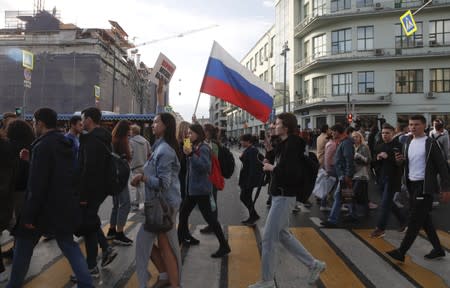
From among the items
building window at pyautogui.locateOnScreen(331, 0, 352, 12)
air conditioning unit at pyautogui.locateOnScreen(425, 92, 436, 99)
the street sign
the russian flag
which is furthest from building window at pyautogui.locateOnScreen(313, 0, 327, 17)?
the russian flag

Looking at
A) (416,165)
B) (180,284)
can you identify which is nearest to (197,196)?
(180,284)

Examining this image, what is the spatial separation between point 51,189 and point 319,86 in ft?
137

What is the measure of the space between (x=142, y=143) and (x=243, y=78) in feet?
8.16

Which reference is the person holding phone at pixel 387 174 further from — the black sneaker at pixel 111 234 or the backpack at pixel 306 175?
the black sneaker at pixel 111 234

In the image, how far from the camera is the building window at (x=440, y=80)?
37375mm

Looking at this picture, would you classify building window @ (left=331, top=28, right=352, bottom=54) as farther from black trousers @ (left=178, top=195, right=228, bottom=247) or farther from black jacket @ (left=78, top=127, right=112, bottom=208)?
black jacket @ (left=78, top=127, right=112, bottom=208)

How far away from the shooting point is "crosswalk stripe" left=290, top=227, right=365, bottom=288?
4.48 meters

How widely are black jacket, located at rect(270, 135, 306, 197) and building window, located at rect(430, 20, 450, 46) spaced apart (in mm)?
39468

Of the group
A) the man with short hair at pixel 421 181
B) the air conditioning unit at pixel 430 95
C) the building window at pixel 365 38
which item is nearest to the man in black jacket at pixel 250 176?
the man with short hair at pixel 421 181

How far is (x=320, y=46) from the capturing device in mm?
42500

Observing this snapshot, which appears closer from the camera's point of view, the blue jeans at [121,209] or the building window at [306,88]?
the blue jeans at [121,209]

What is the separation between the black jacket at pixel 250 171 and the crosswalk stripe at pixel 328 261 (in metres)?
1.11

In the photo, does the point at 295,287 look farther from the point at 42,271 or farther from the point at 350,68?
the point at 350,68

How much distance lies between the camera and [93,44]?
155 feet
